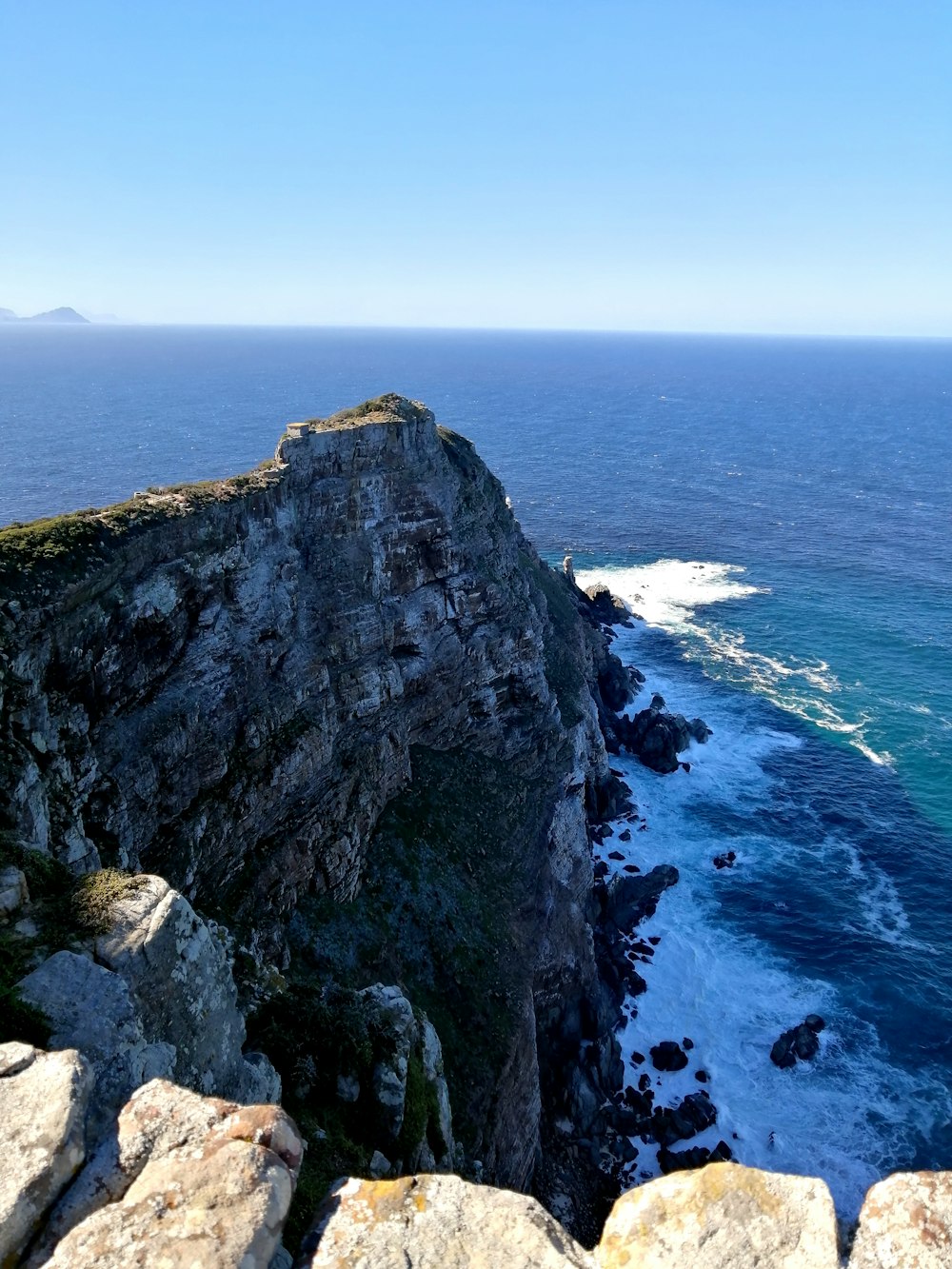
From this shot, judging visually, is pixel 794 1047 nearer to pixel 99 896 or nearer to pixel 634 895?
pixel 634 895

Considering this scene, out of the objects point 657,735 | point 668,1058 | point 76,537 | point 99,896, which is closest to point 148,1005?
point 99,896

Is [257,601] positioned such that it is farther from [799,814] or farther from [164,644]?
[799,814]

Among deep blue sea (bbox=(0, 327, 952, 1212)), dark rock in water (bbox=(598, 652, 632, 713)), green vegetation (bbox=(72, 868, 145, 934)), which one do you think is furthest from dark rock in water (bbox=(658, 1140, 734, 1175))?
dark rock in water (bbox=(598, 652, 632, 713))

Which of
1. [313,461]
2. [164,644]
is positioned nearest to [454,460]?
[313,461]

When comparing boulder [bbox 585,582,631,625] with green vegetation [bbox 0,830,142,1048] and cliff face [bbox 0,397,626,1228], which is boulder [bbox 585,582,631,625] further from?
green vegetation [bbox 0,830,142,1048]

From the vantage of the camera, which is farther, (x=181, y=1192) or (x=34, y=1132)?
(x=34, y=1132)
